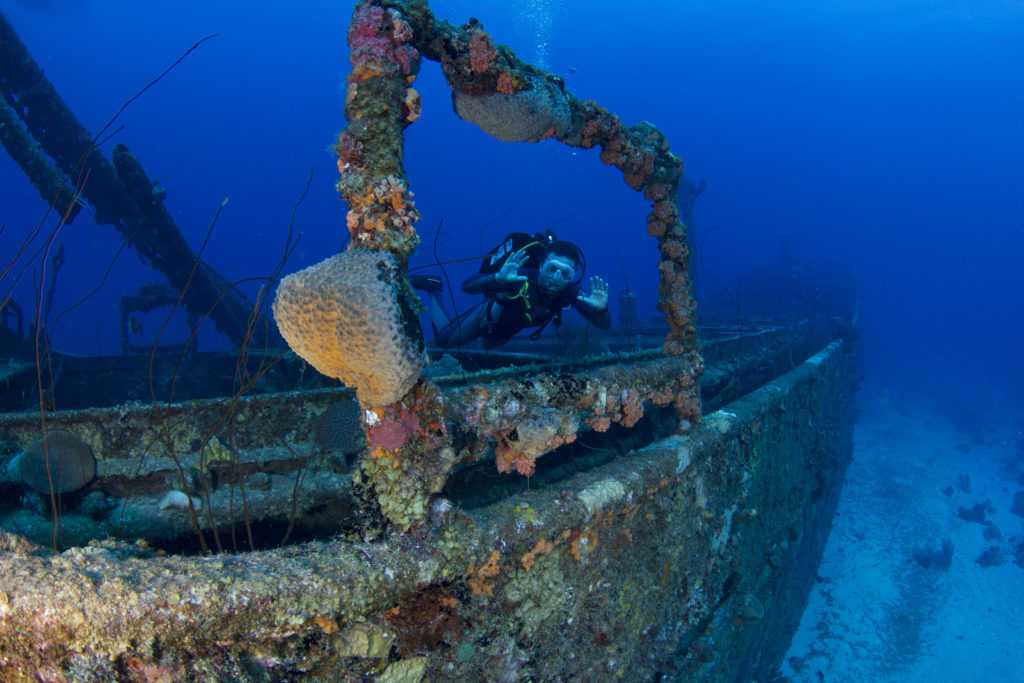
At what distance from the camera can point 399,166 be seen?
188 cm

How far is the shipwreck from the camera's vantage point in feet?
5.21

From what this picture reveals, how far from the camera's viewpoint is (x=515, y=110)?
2582 mm

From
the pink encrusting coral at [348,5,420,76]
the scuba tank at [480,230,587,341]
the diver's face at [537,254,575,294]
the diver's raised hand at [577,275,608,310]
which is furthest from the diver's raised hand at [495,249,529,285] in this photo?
the pink encrusting coral at [348,5,420,76]

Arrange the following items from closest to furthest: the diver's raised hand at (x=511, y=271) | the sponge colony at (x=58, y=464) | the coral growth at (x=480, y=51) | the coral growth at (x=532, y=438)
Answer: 1. the coral growth at (x=532, y=438)
2. the coral growth at (x=480, y=51)
3. the sponge colony at (x=58, y=464)
4. the diver's raised hand at (x=511, y=271)

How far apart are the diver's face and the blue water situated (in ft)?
300

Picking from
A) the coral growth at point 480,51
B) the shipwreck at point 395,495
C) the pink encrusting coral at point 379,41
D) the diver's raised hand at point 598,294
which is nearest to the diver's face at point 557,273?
the diver's raised hand at point 598,294

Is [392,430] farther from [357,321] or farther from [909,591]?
[909,591]

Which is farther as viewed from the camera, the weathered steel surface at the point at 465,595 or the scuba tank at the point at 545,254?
the scuba tank at the point at 545,254

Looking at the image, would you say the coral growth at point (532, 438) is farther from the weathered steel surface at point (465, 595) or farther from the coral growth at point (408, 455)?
the coral growth at point (408, 455)

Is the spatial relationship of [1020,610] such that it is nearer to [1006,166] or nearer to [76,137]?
[76,137]

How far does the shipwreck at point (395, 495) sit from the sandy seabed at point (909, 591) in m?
5.03

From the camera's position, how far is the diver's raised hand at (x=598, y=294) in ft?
13.5

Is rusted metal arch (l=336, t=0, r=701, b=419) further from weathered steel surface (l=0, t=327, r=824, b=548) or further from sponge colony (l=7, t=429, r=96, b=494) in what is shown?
sponge colony (l=7, t=429, r=96, b=494)

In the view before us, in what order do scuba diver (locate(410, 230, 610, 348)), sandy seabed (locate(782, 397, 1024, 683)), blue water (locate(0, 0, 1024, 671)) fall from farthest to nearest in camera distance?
blue water (locate(0, 0, 1024, 671))
sandy seabed (locate(782, 397, 1024, 683))
scuba diver (locate(410, 230, 610, 348))
